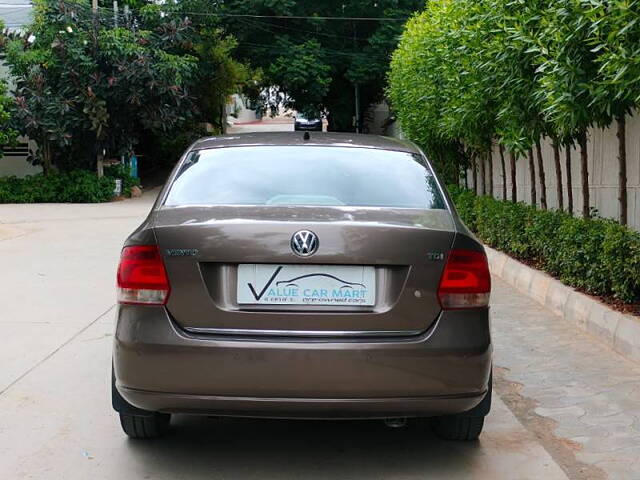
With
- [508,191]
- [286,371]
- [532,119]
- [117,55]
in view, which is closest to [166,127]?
[117,55]

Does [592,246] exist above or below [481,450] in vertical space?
above

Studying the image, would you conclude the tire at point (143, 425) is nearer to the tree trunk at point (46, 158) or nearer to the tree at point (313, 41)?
the tree trunk at point (46, 158)

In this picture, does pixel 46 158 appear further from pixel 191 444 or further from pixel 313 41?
pixel 191 444

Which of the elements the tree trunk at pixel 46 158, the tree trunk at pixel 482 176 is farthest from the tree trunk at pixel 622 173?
the tree trunk at pixel 46 158

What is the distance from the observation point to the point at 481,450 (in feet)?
13.7

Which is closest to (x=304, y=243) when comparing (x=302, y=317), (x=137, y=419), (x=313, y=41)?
(x=302, y=317)

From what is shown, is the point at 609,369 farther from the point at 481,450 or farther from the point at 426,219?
the point at 426,219

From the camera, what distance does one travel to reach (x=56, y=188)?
22.6 metres

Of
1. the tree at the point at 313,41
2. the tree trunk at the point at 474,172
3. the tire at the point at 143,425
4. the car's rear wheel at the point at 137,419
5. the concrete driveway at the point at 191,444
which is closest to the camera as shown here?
Answer: the concrete driveway at the point at 191,444

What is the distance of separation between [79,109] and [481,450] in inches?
790

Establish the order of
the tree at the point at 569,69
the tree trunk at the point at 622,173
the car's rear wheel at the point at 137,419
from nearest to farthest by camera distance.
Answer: the car's rear wheel at the point at 137,419, the tree at the point at 569,69, the tree trunk at the point at 622,173

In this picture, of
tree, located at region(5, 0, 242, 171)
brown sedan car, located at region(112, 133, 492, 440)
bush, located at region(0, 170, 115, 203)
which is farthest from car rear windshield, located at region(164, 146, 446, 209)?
bush, located at region(0, 170, 115, 203)

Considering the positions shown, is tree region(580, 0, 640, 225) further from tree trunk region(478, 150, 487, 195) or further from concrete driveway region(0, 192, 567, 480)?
tree trunk region(478, 150, 487, 195)

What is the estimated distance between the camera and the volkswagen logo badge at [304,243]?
11.4 ft
